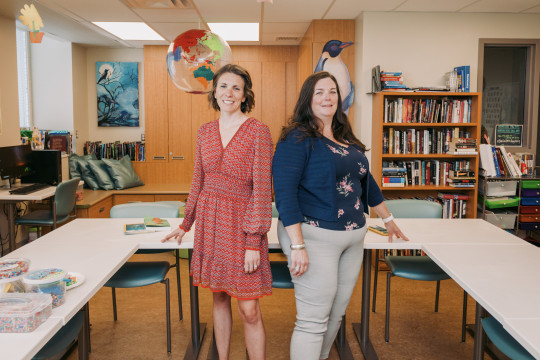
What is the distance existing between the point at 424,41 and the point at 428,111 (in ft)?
2.51

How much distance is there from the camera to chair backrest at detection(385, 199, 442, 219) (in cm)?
335

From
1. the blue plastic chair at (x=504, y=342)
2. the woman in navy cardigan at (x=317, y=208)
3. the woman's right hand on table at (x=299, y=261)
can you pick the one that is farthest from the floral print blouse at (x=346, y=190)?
the blue plastic chair at (x=504, y=342)

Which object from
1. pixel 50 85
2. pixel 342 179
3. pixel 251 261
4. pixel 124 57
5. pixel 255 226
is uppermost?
pixel 124 57

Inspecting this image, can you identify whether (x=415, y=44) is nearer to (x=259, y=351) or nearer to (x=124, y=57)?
(x=259, y=351)

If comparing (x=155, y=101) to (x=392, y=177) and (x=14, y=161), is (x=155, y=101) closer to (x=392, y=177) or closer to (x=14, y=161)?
(x=14, y=161)

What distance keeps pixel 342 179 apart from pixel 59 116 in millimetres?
5495

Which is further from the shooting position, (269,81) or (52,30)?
(269,81)

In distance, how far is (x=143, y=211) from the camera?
326 centimetres

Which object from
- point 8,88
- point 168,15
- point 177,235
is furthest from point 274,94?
point 177,235

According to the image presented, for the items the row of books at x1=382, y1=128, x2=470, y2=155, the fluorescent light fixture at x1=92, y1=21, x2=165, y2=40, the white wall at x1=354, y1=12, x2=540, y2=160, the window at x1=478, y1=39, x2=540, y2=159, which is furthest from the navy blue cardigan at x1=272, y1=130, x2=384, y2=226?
the fluorescent light fixture at x1=92, y1=21, x2=165, y2=40

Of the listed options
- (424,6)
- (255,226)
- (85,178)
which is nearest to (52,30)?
(85,178)

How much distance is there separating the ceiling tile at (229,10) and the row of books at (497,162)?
8.86ft

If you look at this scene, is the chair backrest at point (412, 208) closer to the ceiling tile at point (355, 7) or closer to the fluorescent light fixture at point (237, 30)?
the ceiling tile at point (355, 7)

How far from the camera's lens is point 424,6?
4.42 metres
